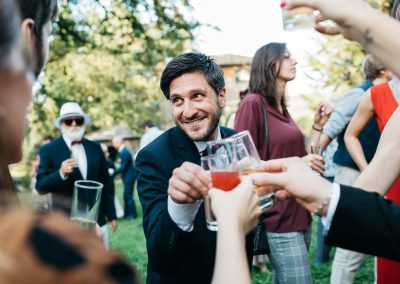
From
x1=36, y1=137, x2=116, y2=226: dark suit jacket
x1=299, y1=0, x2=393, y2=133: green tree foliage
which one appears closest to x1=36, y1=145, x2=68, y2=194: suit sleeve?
x1=36, y1=137, x2=116, y2=226: dark suit jacket

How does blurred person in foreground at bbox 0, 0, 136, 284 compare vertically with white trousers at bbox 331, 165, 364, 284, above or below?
above

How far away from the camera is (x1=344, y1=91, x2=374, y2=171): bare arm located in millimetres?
3863

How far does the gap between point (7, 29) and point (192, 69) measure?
162cm

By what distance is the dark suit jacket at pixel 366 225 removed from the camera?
167 centimetres

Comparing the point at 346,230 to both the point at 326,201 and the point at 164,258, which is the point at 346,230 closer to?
the point at 326,201

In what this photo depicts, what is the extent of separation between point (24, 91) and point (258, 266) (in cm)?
588

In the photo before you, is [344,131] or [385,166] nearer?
[385,166]

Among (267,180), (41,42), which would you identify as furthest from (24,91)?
(267,180)

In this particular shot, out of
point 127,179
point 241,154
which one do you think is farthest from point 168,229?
point 127,179

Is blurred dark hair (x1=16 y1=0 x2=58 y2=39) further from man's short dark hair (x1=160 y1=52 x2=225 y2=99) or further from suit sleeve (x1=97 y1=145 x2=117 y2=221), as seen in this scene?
suit sleeve (x1=97 y1=145 x2=117 y2=221)

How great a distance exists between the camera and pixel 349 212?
171cm

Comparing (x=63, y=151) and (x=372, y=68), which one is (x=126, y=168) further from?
(x=372, y=68)

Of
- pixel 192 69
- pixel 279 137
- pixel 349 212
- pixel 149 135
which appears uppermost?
pixel 192 69

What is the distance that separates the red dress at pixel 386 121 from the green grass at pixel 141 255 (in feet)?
5.87
